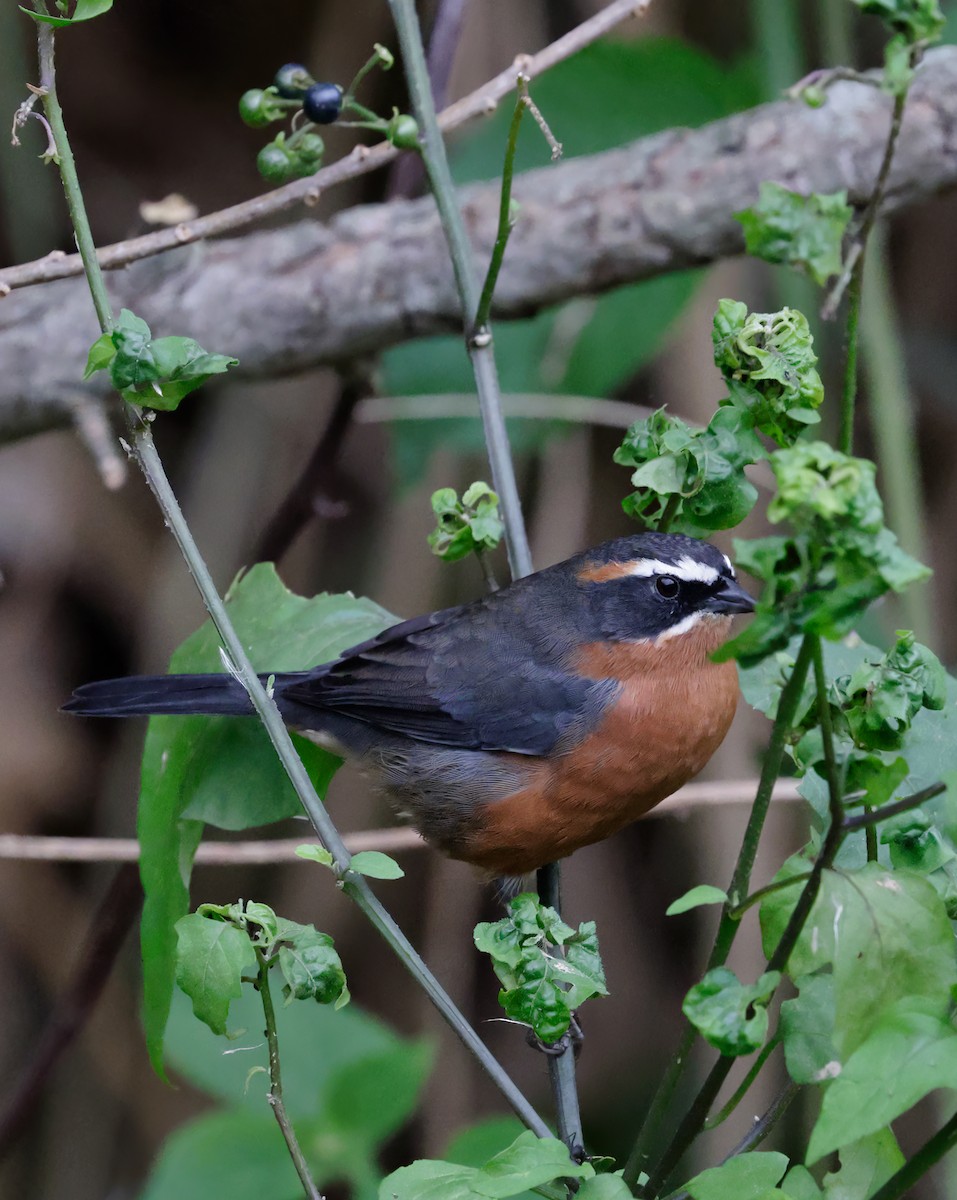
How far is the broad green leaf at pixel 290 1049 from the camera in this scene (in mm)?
4074

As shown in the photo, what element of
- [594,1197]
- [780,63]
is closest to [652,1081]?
[780,63]

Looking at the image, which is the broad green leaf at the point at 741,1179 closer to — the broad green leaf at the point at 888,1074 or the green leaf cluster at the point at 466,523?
the broad green leaf at the point at 888,1074

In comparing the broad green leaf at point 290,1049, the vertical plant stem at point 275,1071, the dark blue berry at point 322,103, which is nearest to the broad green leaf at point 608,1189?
the vertical plant stem at point 275,1071

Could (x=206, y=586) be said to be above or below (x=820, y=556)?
above

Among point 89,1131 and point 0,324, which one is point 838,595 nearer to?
point 0,324

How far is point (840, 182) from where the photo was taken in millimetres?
3689

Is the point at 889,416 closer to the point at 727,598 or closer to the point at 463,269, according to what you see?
the point at 727,598

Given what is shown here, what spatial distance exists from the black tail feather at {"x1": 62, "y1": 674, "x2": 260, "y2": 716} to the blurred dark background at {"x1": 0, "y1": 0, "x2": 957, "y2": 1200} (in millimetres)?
1825

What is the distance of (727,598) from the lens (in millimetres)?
3295

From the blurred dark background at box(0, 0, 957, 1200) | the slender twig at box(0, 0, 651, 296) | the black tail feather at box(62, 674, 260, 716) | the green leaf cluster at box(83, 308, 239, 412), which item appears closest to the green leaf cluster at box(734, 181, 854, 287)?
the green leaf cluster at box(83, 308, 239, 412)

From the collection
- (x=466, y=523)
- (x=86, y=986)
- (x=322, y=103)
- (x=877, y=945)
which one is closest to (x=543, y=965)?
(x=877, y=945)

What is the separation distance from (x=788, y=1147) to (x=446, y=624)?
2961mm

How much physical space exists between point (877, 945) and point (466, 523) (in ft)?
4.17

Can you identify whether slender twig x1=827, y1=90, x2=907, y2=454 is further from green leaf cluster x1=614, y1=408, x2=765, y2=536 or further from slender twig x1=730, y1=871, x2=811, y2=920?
slender twig x1=730, y1=871, x2=811, y2=920
